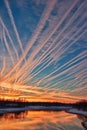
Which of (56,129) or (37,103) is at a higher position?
(37,103)

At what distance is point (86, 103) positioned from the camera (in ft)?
372

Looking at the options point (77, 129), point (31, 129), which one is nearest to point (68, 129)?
point (77, 129)

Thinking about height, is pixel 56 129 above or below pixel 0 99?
below

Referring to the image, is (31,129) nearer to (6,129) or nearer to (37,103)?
(6,129)

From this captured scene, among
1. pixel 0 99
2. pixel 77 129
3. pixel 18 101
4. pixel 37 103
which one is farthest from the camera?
pixel 37 103

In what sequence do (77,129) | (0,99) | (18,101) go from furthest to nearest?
(18,101), (0,99), (77,129)

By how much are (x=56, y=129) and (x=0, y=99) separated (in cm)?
8327

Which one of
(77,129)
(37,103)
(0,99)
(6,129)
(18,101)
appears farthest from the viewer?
(37,103)

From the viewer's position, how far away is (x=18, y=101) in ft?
405

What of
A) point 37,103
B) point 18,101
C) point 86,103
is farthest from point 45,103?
point 86,103

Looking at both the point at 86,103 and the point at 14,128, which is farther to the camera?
the point at 86,103

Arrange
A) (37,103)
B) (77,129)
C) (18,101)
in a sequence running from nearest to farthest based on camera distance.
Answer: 1. (77,129)
2. (18,101)
3. (37,103)

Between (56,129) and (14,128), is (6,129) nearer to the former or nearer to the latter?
(14,128)

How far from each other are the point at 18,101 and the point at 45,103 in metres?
32.5
